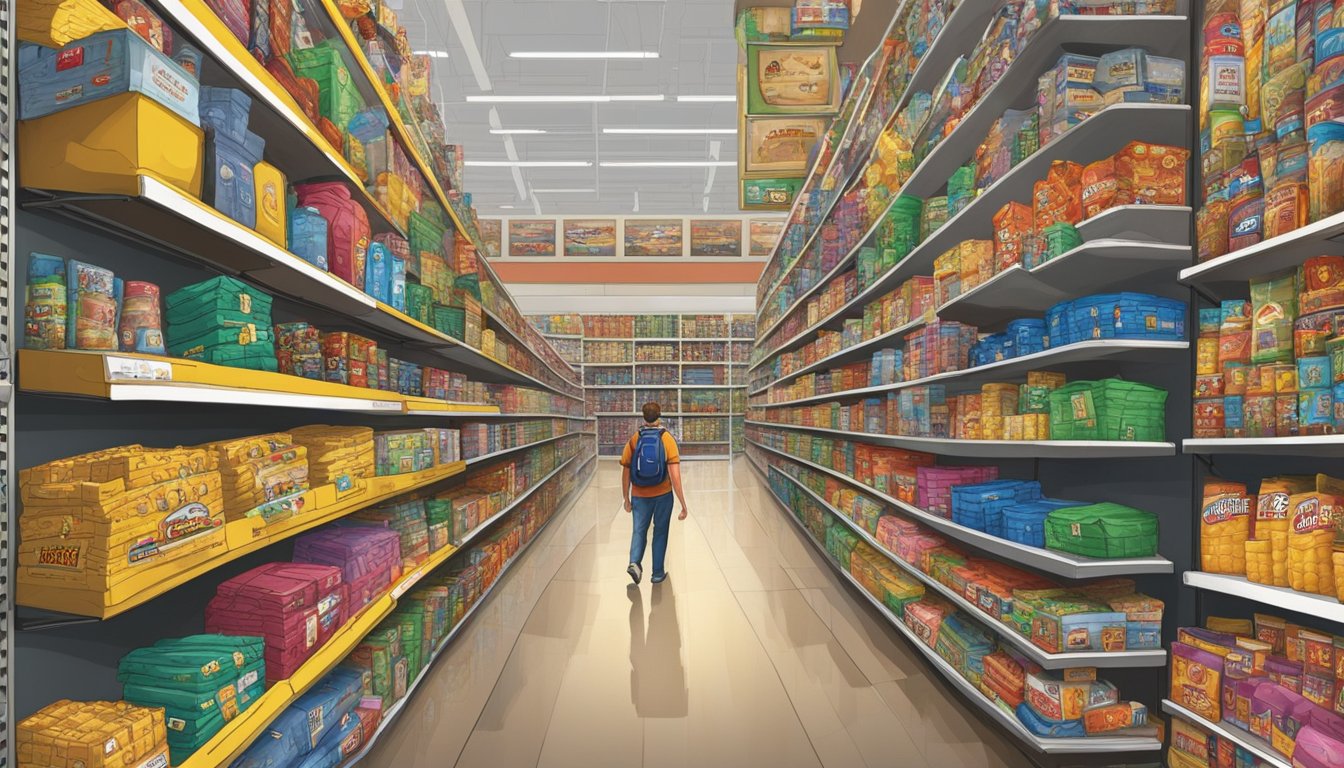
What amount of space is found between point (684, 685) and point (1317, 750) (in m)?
2.32

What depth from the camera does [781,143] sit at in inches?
250

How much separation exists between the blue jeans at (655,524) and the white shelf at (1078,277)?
2797 mm

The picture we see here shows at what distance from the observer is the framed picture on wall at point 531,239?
13.9m

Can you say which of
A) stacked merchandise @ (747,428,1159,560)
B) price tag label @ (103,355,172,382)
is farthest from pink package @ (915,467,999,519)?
price tag label @ (103,355,172,382)

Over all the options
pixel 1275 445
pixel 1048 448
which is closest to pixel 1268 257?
pixel 1275 445

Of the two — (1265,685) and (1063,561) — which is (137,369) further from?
(1265,685)

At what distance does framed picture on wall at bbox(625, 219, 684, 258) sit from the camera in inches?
550

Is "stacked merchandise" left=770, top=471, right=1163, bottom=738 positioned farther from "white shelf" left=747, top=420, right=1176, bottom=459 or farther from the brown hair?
the brown hair

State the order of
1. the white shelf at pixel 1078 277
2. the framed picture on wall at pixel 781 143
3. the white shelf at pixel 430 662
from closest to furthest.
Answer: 1. the white shelf at pixel 1078 277
2. the white shelf at pixel 430 662
3. the framed picture on wall at pixel 781 143

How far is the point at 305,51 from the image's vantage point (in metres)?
2.23

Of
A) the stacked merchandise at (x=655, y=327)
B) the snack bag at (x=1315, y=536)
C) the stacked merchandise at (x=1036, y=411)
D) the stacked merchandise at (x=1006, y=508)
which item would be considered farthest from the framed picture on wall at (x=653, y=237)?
the snack bag at (x=1315, y=536)

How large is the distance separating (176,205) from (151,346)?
36 centimetres

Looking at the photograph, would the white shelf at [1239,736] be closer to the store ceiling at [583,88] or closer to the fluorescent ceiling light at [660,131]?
the store ceiling at [583,88]

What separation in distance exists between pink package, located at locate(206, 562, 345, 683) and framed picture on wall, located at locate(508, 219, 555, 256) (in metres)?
12.5
